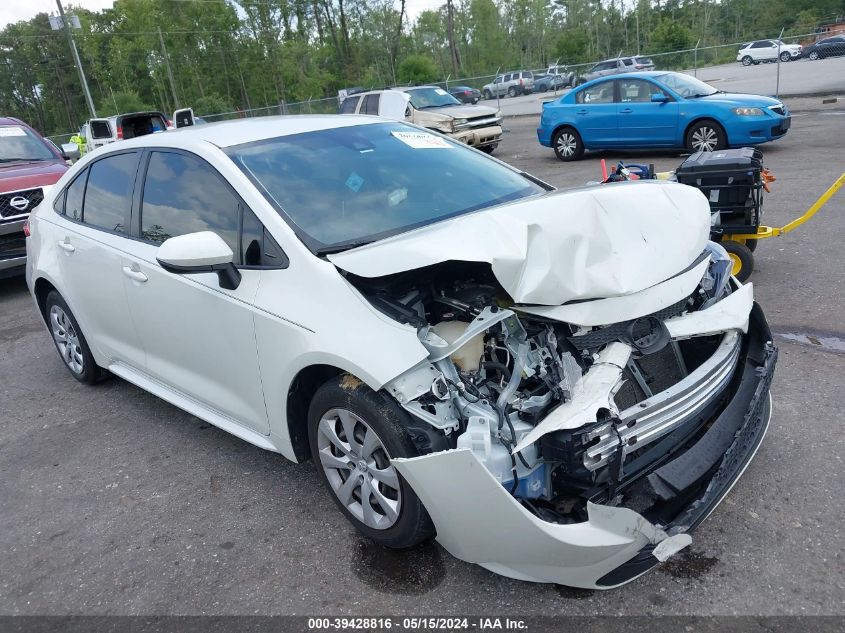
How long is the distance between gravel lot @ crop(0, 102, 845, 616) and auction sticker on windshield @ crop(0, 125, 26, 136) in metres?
5.98

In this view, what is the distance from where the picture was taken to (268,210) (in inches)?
118

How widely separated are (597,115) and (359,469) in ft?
37.1

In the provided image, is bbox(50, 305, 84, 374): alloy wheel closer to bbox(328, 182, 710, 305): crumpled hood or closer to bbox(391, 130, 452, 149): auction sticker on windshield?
bbox(391, 130, 452, 149): auction sticker on windshield

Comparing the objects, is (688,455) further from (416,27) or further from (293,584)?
(416,27)

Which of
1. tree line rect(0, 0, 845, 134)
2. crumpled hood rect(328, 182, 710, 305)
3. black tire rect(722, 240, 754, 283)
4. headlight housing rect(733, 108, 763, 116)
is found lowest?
black tire rect(722, 240, 754, 283)

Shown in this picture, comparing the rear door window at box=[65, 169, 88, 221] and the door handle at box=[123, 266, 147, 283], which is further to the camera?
the rear door window at box=[65, 169, 88, 221]

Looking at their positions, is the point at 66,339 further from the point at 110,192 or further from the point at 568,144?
the point at 568,144

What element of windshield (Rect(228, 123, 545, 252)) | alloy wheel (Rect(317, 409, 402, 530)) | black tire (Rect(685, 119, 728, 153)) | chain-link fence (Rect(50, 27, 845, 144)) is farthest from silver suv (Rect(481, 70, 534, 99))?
alloy wheel (Rect(317, 409, 402, 530))

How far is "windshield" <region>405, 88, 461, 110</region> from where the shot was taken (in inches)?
640

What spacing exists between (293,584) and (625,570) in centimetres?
133

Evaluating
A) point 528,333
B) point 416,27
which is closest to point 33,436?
point 528,333

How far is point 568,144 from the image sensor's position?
13211 millimetres

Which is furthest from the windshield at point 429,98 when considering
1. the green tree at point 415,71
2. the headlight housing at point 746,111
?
the green tree at point 415,71

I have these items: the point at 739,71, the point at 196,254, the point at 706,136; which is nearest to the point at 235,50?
the point at 739,71
